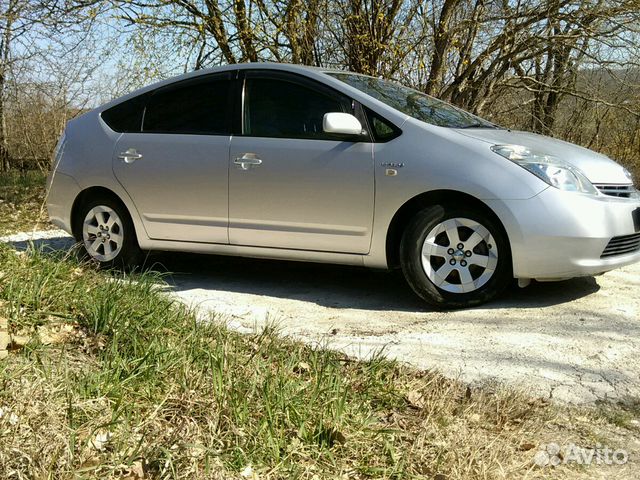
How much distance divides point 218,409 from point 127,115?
3873 mm

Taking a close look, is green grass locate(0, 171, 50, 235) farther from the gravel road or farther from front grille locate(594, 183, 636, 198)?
front grille locate(594, 183, 636, 198)

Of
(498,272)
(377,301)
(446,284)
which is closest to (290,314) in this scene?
(377,301)

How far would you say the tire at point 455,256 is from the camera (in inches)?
183

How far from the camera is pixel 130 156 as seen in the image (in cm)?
581

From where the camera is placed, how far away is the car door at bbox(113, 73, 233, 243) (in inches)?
216

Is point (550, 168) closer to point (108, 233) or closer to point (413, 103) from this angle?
point (413, 103)

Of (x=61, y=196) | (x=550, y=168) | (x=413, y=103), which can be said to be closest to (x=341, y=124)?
(x=413, y=103)

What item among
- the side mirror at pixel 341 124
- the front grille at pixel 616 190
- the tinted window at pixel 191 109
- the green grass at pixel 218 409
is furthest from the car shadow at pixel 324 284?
the green grass at pixel 218 409

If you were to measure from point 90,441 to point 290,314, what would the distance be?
2496mm

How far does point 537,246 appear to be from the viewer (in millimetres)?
4500

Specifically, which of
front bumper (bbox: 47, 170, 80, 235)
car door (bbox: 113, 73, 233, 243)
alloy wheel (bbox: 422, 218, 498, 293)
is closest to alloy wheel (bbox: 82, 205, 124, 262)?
front bumper (bbox: 47, 170, 80, 235)

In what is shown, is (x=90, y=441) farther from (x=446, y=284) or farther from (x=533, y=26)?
(x=533, y=26)

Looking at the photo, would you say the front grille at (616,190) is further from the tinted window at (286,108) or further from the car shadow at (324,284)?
the tinted window at (286,108)

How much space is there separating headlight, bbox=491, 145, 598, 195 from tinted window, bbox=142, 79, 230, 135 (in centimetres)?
216
